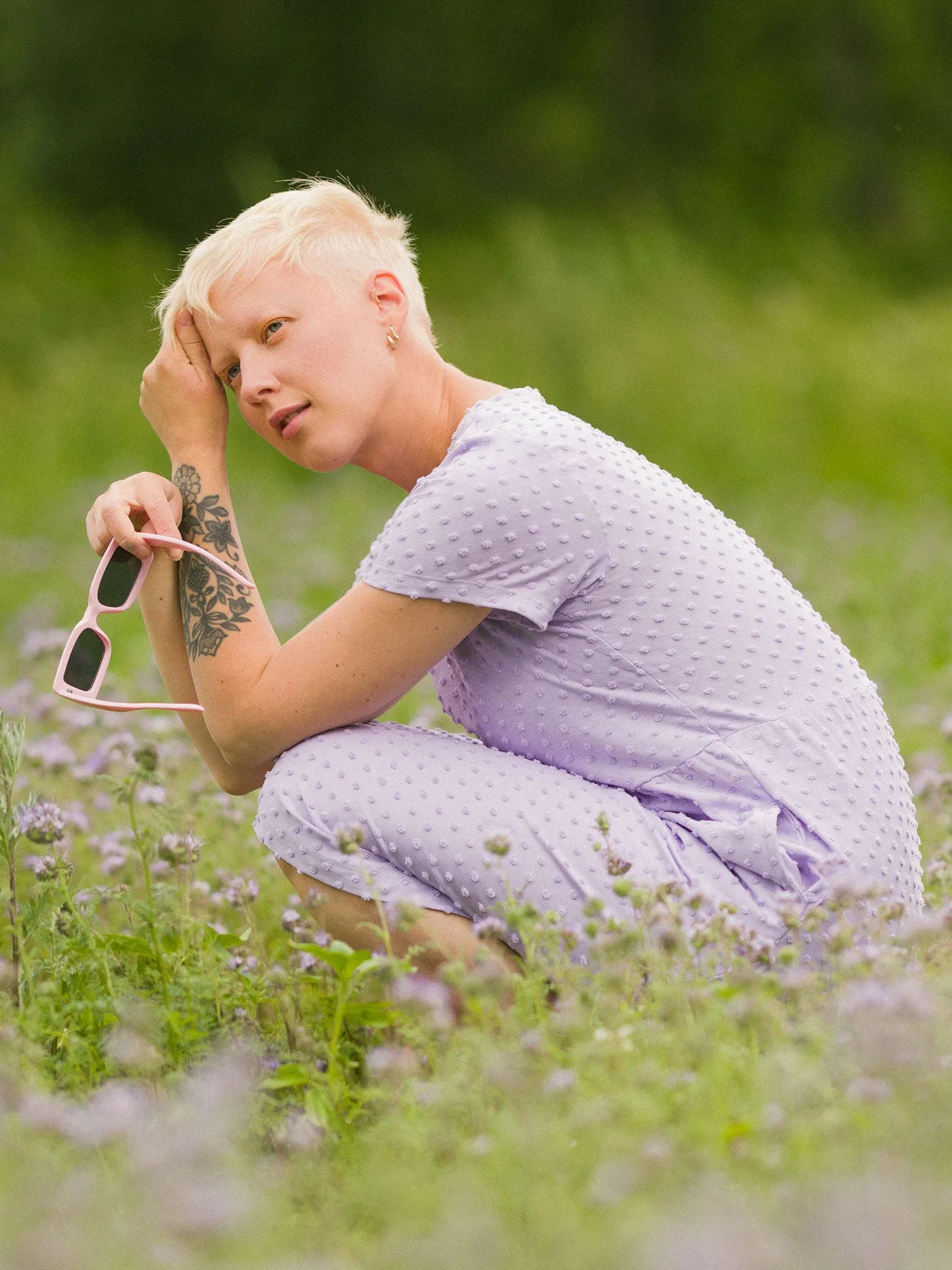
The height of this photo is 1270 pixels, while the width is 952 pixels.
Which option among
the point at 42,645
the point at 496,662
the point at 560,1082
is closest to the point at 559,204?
the point at 42,645

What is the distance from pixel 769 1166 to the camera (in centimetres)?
136

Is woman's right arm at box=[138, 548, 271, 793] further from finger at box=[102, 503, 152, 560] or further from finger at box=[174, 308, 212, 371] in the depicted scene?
finger at box=[174, 308, 212, 371]

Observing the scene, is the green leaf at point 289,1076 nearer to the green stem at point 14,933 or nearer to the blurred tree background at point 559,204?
the green stem at point 14,933

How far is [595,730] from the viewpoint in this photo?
2.29m

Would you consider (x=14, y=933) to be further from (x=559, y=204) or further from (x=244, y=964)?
(x=559, y=204)

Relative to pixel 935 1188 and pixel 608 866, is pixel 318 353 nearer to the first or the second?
pixel 608 866

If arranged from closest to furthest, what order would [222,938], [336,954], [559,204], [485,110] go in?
[336,954] < [222,938] < [559,204] < [485,110]

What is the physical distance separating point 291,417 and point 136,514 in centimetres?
32

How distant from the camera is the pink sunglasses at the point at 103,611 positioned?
2377 millimetres

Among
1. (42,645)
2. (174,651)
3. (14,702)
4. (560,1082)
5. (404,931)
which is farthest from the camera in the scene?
(14,702)

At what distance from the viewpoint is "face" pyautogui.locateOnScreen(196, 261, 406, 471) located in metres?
2.33

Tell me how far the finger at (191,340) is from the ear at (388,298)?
0.29m

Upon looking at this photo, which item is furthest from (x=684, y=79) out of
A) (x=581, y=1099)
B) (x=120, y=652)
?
(x=581, y=1099)

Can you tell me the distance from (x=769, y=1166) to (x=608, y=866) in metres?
0.64
